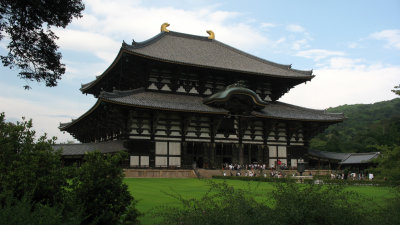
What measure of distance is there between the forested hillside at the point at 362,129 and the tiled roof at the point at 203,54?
2599 centimetres

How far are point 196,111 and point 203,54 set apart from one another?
39.9ft

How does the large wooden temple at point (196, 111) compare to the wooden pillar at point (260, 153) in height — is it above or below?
above

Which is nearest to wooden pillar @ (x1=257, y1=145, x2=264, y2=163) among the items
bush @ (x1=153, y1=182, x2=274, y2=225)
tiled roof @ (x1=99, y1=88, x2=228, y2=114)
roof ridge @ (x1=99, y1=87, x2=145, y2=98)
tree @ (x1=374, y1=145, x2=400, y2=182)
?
tiled roof @ (x1=99, y1=88, x2=228, y2=114)

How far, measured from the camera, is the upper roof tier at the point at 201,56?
39419 mm

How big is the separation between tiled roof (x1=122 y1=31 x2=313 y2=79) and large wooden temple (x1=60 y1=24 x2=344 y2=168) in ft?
0.54

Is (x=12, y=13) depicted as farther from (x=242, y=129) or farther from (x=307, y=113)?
(x=307, y=113)

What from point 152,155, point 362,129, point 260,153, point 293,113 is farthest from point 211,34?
point 362,129

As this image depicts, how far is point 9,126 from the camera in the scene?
10867 millimetres

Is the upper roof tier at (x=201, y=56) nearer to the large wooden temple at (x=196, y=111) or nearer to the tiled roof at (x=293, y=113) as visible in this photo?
the large wooden temple at (x=196, y=111)

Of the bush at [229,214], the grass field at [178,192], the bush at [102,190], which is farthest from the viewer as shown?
the grass field at [178,192]

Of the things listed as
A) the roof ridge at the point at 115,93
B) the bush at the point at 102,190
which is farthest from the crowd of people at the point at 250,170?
the bush at the point at 102,190

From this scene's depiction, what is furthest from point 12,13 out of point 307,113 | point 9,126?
point 307,113

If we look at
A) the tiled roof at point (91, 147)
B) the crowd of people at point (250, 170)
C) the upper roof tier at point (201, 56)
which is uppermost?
the upper roof tier at point (201, 56)

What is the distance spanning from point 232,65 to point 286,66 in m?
8.80
